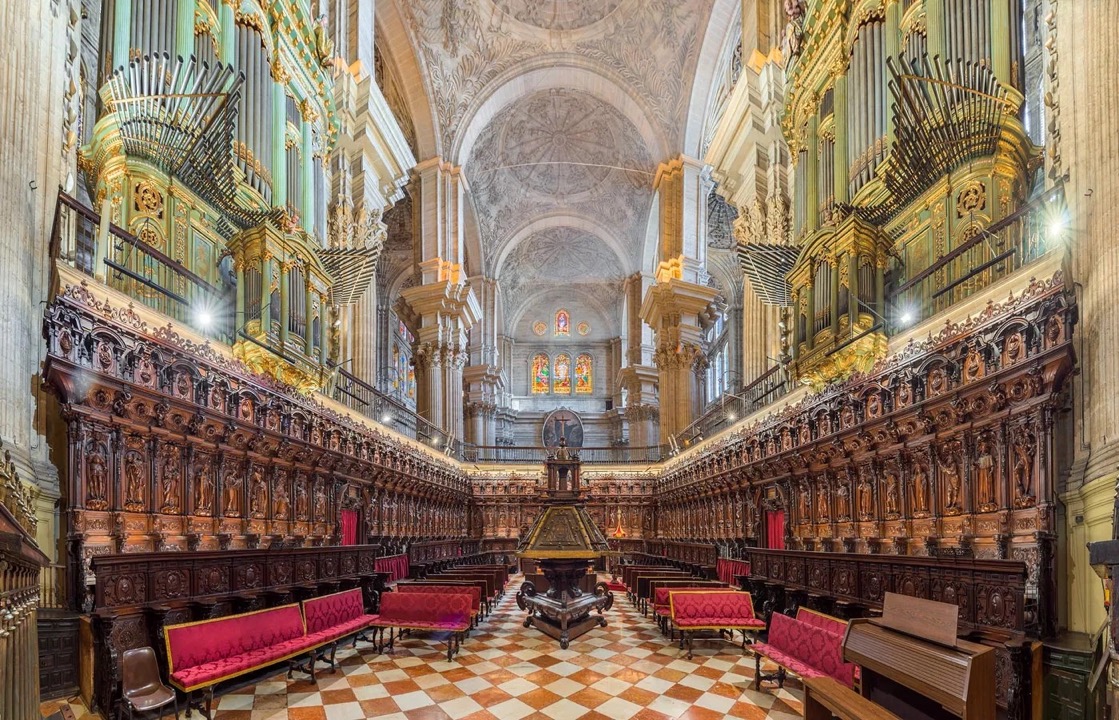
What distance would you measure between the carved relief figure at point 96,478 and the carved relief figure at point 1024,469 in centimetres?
759

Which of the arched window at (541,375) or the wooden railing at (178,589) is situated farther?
the arched window at (541,375)

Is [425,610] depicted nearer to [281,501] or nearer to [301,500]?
[281,501]

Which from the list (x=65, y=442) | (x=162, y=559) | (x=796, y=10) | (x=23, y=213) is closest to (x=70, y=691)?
(x=162, y=559)

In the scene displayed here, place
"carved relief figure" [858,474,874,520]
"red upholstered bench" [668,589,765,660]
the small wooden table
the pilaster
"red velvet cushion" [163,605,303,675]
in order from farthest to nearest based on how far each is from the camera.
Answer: the pilaster, "carved relief figure" [858,474,874,520], "red upholstered bench" [668,589,765,660], "red velvet cushion" [163,605,303,675], the small wooden table

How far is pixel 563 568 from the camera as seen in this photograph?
8430mm

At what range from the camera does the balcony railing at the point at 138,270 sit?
5.57 metres

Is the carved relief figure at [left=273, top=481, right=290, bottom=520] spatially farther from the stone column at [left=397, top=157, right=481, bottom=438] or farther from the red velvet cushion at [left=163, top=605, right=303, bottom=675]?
the stone column at [left=397, top=157, right=481, bottom=438]

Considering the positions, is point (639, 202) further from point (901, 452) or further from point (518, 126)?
point (901, 452)

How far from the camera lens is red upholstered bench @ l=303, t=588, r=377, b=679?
21.0 ft

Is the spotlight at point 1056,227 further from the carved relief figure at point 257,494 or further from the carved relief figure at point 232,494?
the carved relief figure at point 257,494

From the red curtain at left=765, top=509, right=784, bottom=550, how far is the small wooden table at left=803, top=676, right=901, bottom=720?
6.70m

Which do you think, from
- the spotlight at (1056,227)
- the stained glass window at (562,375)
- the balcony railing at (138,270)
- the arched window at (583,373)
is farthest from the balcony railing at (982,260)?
the stained glass window at (562,375)

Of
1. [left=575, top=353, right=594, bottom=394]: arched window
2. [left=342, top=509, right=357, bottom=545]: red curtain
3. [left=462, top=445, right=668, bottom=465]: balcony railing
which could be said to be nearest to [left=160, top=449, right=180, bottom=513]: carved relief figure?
[left=342, top=509, right=357, bottom=545]: red curtain

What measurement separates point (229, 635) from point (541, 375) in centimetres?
3207
